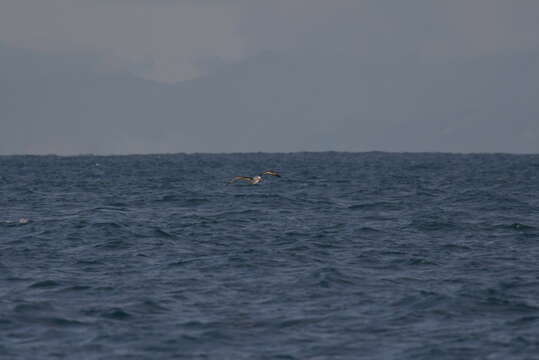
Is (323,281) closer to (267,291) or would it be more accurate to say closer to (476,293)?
(267,291)

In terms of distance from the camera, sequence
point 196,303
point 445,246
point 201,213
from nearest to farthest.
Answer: point 196,303 → point 445,246 → point 201,213

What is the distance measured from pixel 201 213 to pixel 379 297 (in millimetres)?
24936

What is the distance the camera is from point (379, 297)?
2741 centimetres

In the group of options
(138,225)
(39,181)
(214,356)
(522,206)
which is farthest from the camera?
(39,181)

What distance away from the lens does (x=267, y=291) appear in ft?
92.6

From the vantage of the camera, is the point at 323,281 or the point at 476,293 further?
the point at 323,281

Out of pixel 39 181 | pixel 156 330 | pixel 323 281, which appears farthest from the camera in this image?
pixel 39 181

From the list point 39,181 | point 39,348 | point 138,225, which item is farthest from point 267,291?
point 39,181

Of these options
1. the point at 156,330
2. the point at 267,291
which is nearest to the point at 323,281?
the point at 267,291

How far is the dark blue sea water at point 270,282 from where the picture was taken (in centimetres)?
2269

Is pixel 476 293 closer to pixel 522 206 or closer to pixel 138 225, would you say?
pixel 138 225

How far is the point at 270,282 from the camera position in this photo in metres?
29.6

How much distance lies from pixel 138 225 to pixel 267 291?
1781 cm

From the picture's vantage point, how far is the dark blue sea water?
22.7 meters
